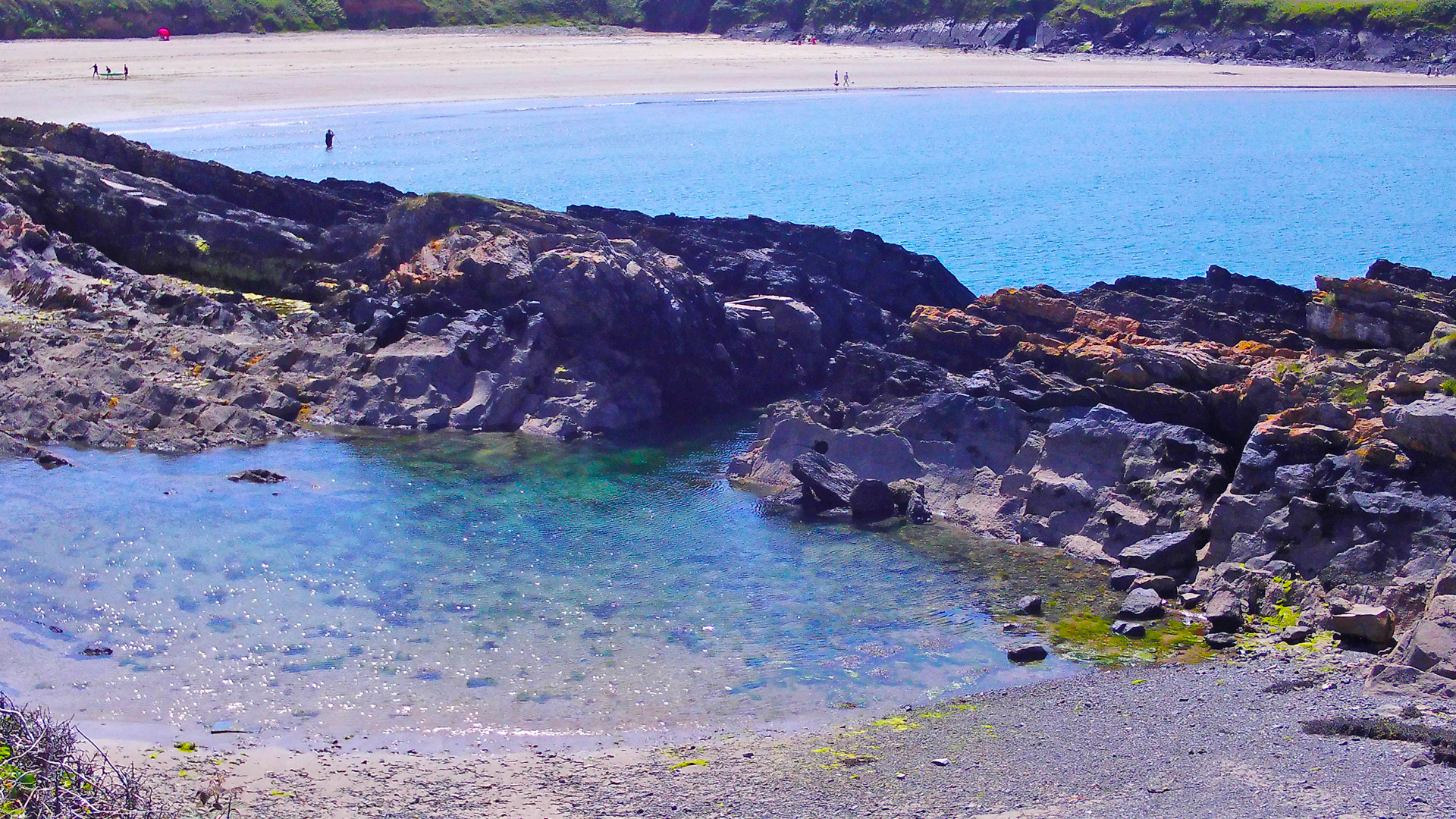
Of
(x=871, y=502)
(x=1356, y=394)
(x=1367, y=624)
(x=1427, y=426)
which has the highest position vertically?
(x=1427, y=426)

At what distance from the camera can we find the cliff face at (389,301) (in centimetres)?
3062

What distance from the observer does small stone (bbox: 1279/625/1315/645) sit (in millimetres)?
18219

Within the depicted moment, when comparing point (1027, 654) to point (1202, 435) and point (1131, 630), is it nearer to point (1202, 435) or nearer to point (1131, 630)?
point (1131, 630)

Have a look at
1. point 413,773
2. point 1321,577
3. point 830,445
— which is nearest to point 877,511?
point 830,445

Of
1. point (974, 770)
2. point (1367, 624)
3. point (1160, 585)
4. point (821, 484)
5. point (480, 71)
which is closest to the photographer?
point (974, 770)

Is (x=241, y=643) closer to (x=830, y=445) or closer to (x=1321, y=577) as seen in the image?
(x=830, y=445)

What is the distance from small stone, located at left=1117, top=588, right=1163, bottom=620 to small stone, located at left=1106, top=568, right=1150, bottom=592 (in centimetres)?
91

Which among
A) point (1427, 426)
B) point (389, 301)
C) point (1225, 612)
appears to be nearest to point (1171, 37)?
point (389, 301)

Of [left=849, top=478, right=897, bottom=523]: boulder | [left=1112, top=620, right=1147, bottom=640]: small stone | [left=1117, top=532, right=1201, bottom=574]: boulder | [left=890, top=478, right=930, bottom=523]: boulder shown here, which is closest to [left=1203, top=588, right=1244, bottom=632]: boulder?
[left=1112, top=620, right=1147, bottom=640]: small stone

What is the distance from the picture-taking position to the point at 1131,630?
19000 millimetres

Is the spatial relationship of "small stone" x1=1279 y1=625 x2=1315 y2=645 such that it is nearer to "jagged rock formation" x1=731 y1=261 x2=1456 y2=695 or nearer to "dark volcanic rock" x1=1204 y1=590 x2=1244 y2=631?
"jagged rock formation" x1=731 y1=261 x2=1456 y2=695

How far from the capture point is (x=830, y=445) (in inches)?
1068

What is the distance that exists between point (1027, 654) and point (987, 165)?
54.3 meters

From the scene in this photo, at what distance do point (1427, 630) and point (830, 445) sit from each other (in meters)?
12.9
